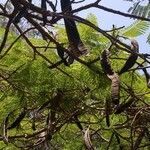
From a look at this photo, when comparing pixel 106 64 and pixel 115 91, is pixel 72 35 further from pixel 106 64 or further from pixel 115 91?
pixel 115 91

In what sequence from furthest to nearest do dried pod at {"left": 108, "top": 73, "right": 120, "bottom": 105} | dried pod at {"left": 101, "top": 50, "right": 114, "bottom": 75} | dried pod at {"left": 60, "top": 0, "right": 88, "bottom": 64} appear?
1. dried pod at {"left": 60, "top": 0, "right": 88, "bottom": 64}
2. dried pod at {"left": 101, "top": 50, "right": 114, "bottom": 75}
3. dried pod at {"left": 108, "top": 73, "right": 120, "bottom": 105}

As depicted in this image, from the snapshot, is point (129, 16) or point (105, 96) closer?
point (129, 16)

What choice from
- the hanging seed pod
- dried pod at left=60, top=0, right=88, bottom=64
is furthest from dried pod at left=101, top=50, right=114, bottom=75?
dried pod at left=60, top=0, right=88, bottom=64

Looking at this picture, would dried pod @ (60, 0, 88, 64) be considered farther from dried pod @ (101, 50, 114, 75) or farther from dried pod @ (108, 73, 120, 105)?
dried pod @ (108, 73, 120, 105)

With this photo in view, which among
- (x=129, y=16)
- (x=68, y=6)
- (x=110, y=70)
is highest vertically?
(x=68, y=6)

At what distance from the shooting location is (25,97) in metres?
2.33

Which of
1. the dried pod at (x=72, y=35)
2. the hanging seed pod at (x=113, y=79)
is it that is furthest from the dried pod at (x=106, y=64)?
the dried pod at (x=72, y=35)

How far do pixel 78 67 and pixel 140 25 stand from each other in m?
0.37

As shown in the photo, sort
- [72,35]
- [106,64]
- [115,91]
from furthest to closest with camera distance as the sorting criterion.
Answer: [72,35] < [106,64] < [115,91]

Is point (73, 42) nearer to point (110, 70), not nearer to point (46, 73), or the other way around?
point (110, 70)

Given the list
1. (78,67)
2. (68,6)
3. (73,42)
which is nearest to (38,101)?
(78,67)

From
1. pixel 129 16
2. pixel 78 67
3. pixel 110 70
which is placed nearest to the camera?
pixel 129 16

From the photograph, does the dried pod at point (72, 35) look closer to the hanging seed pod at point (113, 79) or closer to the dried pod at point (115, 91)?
the hanging seed pod at point (113, 79)

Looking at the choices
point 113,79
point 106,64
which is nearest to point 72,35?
point 106,64
